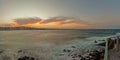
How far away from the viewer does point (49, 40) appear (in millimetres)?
2574

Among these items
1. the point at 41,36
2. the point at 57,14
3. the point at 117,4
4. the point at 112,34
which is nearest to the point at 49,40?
the point at 41,36

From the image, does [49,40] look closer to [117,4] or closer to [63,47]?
[63,47]

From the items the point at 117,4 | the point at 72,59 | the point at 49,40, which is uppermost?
the point at 117,4

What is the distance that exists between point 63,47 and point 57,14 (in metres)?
0.39

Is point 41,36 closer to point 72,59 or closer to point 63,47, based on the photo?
point 63,47

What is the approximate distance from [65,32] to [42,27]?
0.90 feet

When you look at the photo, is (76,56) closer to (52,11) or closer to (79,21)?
(79,21)

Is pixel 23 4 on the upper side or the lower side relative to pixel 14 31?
upper

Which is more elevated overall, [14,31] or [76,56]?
[14,31]

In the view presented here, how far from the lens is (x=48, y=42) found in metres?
2.57

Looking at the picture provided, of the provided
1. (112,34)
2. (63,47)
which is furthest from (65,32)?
(112,34)

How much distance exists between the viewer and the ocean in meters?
2.56

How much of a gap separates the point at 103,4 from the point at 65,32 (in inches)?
21.8

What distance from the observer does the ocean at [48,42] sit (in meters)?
2.56
